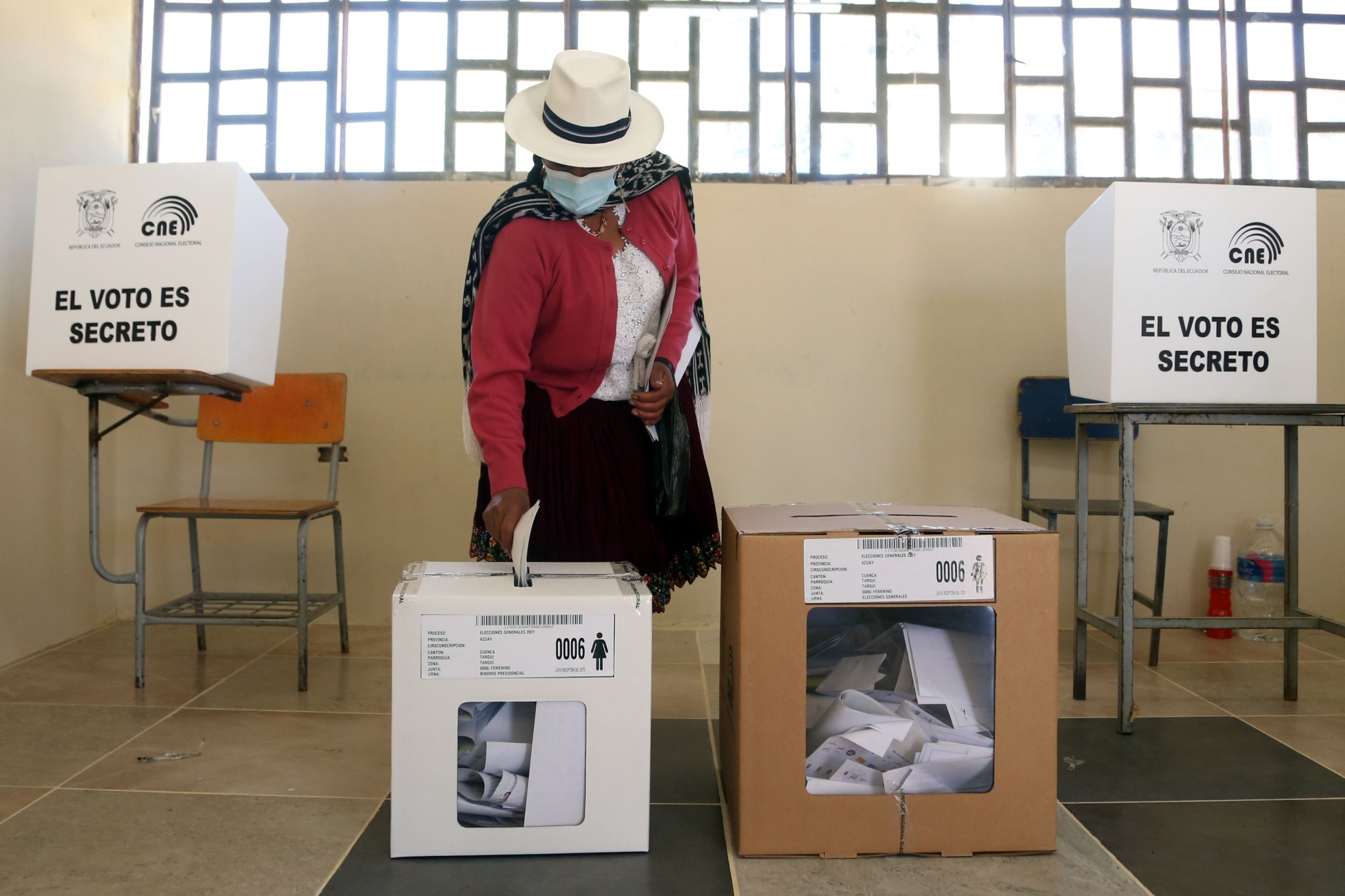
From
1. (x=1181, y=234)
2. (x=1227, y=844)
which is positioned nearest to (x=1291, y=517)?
(x=1181, y=234)

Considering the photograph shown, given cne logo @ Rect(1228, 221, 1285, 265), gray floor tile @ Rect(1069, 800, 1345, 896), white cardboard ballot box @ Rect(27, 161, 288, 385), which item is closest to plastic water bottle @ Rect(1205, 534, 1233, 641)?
cne logo @ Rect(1228, 221, 1285, 265)

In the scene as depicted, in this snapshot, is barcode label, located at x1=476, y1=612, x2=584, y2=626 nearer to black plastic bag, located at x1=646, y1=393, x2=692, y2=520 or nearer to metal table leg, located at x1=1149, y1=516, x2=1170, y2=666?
black plastic bag, located at x1=646, y1=393, x2=692, y2=520

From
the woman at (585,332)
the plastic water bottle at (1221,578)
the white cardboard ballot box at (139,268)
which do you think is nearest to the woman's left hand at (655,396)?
the woman at (585,332)

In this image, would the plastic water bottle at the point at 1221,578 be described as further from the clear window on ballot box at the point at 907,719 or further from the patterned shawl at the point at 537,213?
the patterned shawl at the point at 537,213

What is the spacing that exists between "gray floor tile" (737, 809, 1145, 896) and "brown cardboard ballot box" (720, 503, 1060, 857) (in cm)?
2

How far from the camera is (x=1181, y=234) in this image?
1.90m

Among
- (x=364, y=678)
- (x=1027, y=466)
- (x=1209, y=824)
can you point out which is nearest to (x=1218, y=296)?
(x=1027, y=466)

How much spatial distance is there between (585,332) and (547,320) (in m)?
0.07

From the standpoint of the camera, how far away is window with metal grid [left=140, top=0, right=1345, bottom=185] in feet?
9.37

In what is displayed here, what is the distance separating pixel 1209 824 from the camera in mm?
1436

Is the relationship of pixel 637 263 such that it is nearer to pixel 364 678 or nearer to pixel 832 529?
pixel 832 529

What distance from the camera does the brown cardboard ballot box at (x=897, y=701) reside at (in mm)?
1271

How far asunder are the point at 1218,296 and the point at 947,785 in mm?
1276

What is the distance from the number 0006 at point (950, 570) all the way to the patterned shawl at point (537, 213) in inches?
20.4
